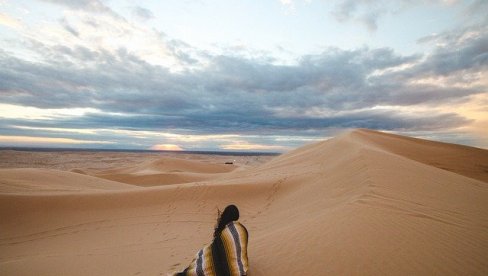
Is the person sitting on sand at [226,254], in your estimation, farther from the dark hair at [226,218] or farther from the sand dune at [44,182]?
the sand dune at [44,182]

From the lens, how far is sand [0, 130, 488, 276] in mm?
3838

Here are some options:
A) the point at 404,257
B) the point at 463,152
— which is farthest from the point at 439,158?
the point at 404,257

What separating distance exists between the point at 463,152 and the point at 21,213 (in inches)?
756

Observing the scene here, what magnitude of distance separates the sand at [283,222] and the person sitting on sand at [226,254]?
446 mm

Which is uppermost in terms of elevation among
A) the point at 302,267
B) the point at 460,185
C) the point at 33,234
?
the point at 460,185

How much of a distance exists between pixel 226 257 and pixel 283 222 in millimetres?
3167

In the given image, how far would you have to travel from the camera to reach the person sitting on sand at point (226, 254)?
353cm

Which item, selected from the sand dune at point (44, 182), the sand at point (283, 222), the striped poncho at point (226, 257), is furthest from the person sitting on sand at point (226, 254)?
the sand dune at point (44, 182)

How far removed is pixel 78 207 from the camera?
30.8 feet

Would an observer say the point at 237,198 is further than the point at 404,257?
Yes

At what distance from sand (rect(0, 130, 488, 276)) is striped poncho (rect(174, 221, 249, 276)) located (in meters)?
0.44

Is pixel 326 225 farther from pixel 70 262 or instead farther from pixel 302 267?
pixel 70 262

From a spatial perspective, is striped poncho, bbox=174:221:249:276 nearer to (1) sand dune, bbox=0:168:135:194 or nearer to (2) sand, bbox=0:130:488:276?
(2) sand, bbox=0:130:488:276

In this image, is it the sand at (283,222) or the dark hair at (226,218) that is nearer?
the dark hair at (226,218)
